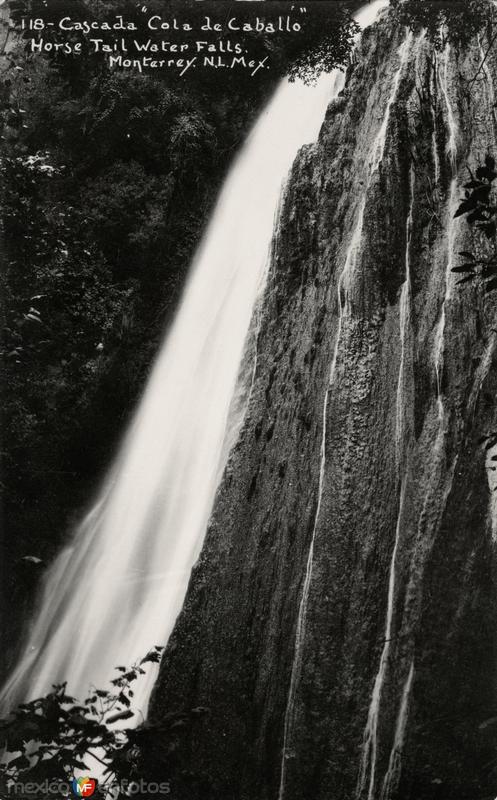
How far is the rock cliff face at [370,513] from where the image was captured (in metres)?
3.43

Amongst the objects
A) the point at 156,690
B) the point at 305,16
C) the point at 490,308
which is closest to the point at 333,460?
the point at 490,308

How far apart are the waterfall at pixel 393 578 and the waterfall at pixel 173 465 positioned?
1.03 m

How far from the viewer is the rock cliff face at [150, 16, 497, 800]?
135 inches

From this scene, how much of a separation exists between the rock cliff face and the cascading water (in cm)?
1

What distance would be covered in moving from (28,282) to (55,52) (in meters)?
1.42

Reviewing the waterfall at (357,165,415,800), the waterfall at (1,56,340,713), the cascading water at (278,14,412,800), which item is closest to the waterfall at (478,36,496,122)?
the cascading water at (278,14,412,800)

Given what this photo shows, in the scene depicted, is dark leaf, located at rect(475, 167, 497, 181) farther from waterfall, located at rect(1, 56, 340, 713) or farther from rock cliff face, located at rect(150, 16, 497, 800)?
waterfall, located at rect(1, 56, 340, 713)

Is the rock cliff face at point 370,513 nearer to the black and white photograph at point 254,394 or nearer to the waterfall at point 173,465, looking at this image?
the black and white photograph at point 254,394

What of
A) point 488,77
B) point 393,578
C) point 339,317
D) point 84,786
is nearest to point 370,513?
point 393,578

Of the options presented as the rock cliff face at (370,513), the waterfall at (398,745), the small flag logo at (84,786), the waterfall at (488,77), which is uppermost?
the waterfall at (488,77)

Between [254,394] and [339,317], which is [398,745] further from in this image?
[339,317]

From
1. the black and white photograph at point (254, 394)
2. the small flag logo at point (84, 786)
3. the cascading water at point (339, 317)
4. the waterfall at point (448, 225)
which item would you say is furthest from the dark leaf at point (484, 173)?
the small flag logo at point (84, 786)

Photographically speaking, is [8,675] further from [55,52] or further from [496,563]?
[55,52]

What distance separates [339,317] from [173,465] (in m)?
1.46
